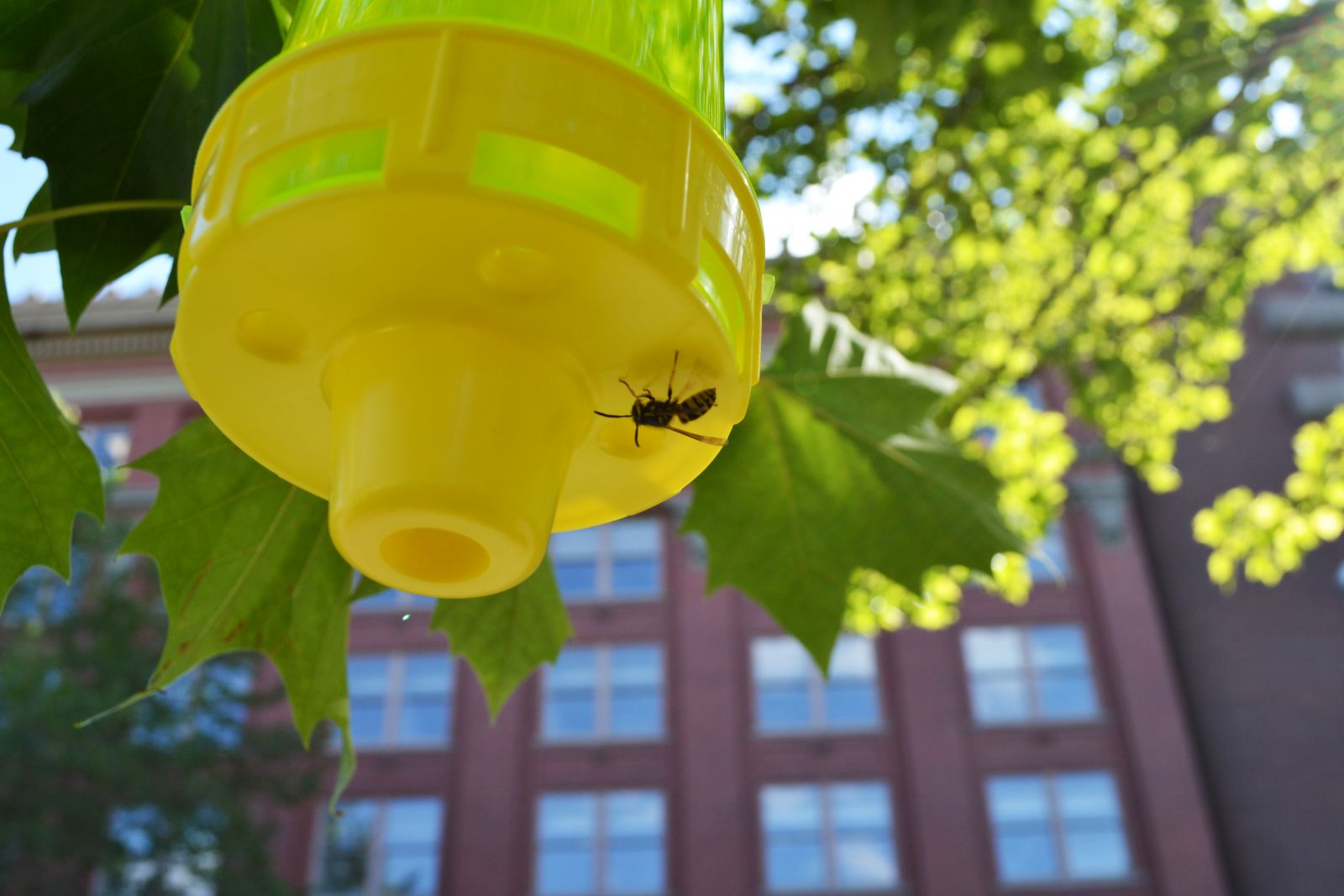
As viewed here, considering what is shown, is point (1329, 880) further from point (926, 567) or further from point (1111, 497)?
point (926, 567)

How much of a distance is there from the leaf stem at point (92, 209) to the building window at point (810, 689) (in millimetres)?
16798

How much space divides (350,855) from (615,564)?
20.0ft

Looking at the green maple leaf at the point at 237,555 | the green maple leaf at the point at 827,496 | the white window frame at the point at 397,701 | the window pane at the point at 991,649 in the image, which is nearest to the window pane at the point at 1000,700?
the window pane at the point at 991,649

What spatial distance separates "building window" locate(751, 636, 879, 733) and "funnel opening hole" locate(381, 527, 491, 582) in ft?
55.8

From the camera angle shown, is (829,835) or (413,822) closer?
(829,835)

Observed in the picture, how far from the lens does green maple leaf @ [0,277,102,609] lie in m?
0.90

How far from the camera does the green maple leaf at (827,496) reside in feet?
4.38

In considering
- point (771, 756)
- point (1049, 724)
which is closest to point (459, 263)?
point (771, 756)

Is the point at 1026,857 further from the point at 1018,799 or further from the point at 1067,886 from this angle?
the point at 1018,799

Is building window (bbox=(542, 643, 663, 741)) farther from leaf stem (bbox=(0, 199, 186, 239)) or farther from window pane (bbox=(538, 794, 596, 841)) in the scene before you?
leaf stem (bbox=(0, 199, 186, 239))

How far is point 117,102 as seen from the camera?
0.91 m

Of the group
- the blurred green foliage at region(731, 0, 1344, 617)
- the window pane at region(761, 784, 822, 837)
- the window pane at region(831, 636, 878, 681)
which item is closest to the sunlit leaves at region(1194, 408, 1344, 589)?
the blurred green foliage at region(731, 0, 1344, 617)

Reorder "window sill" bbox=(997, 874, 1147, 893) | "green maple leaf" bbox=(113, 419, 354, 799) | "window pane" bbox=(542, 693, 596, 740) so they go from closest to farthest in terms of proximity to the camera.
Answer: "green maple leaf" bbox=(113, 419, 354, 799) < "window sill" bbox=(997, 874, 1147, 893) < "window pane" bbox=(542, 693, 596, 740)

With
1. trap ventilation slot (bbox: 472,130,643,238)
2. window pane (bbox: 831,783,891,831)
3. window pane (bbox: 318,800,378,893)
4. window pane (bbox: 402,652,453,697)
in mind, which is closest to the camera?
trap ventilation slot (bbox: 472,130,643,238)
